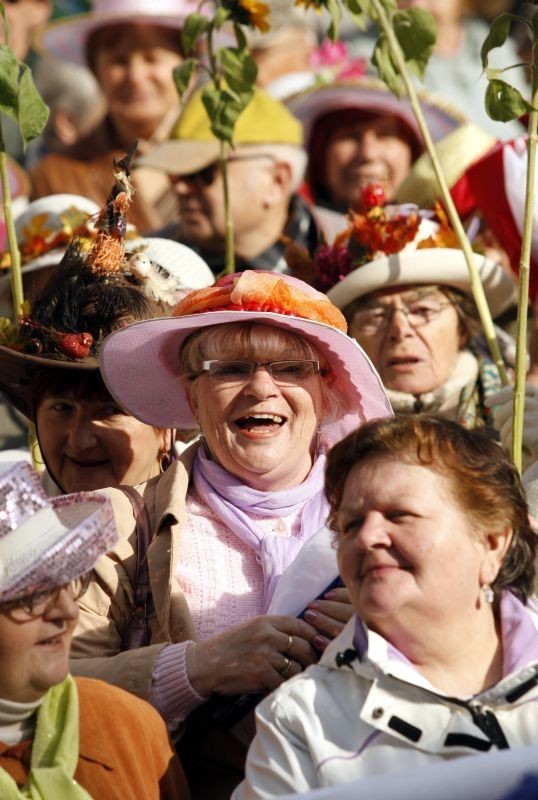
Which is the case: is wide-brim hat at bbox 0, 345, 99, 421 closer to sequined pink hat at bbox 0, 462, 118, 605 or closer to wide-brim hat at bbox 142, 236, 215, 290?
wide-brim hat at bbox 142, 236, 215, 290

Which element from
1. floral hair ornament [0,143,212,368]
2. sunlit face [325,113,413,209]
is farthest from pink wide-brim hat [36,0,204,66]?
floral hair ornament [0,143,212,368]

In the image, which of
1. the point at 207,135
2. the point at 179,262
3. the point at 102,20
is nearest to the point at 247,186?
the point at 207,135

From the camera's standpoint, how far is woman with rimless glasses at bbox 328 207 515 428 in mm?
4934

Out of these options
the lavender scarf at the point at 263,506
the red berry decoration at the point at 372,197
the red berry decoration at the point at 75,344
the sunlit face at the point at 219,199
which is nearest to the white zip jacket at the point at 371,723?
the lavender scarf at the point at 263,506

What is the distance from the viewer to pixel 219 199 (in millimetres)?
6219

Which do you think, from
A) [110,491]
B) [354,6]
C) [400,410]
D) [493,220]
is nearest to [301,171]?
[493,220]

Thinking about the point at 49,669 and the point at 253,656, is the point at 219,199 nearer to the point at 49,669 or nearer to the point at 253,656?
the point at 253,656

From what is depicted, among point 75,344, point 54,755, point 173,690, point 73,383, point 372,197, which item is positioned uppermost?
point 372,197

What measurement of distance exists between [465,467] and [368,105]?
157 inches

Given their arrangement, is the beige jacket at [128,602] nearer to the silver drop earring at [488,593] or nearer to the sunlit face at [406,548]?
the sunlit face at [406,548]

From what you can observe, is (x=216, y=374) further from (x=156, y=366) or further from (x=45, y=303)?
(x=45, y=303)

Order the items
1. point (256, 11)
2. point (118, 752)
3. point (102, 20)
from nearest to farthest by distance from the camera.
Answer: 1. point (118, 752)
2. point (256, 11)
3. point (102, 20)

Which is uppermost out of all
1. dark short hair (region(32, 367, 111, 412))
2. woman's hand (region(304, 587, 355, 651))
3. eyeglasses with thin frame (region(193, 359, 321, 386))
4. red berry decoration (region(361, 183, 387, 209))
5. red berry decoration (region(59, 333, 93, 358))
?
red berry decoration (region(361, 183, 387, 209))

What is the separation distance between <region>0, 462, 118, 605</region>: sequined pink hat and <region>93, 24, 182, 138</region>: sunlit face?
5.11 m
